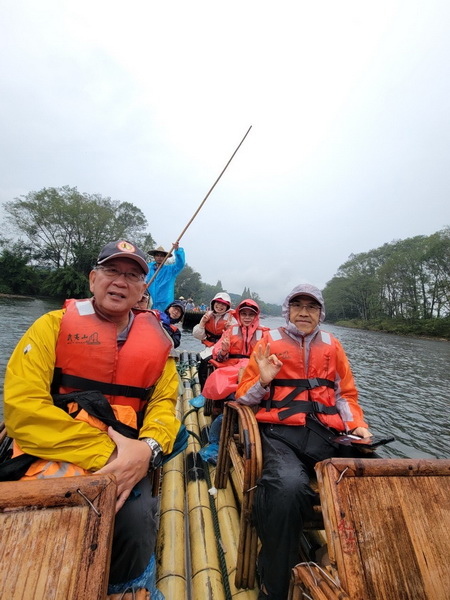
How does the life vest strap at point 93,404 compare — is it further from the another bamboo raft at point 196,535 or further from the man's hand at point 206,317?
the man's hand at point 206,317

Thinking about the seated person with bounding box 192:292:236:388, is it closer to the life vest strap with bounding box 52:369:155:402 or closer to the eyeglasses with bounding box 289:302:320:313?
the eyeglasses with bounding box 289:302:320:313

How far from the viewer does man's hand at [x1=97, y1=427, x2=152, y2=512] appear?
4.54ft

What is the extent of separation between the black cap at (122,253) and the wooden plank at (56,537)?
4.18 feet

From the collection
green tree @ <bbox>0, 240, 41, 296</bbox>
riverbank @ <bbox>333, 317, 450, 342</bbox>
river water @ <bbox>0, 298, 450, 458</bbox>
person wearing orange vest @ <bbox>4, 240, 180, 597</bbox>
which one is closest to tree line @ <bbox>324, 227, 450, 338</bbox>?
riverbank @ <bbox>333, 317, 450, 342</bbox>

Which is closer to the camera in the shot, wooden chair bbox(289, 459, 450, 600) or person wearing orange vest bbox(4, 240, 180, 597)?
wooden chair bbox(289, 459, 450, 600)

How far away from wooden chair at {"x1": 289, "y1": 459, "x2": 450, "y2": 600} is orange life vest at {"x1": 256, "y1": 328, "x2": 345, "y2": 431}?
834 millimetres

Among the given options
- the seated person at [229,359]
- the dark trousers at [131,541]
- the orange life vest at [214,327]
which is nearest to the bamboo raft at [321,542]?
the dark trousers at [131,541]

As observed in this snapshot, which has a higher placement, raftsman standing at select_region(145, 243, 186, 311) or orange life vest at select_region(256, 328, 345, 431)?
raftsman standing at select_region(145, 243, 186, 311)

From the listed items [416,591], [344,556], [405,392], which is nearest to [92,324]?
[344,556]

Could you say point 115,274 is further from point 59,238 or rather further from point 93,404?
point 59,238

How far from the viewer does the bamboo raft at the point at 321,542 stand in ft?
3.19

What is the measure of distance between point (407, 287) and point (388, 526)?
172ft

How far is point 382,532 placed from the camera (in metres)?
1.25

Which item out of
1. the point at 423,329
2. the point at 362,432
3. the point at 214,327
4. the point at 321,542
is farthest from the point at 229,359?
the point at 423,329
